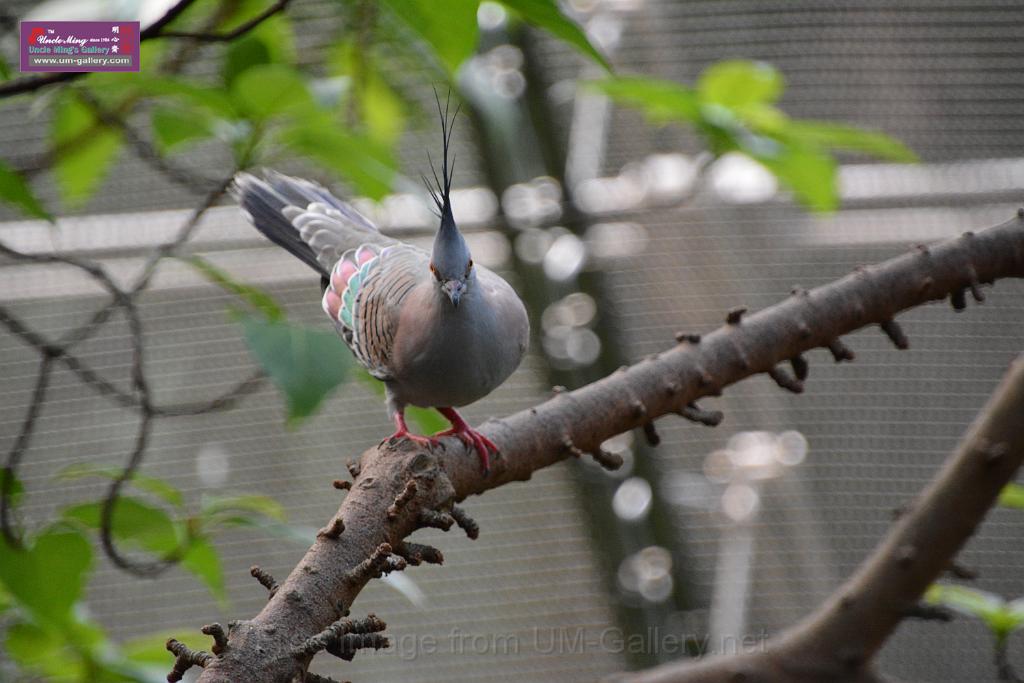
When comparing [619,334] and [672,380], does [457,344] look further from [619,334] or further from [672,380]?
[619,334]

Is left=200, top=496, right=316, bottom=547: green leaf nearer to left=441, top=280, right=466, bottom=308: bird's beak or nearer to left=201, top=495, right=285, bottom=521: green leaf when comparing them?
left=201, top=495, right=285, bottom=521: green leaf

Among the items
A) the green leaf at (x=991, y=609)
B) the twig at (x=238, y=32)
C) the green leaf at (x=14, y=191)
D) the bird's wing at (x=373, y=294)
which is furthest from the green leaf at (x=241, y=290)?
the green leaf at (x=991, y=609)

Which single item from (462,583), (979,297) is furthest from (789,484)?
(979,297)

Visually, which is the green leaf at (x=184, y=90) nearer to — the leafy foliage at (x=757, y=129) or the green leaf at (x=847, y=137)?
the leafy foliage at (x=757, y=129)

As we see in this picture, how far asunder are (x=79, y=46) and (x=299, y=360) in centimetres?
57

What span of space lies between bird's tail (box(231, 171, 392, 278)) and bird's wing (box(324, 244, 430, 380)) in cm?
3

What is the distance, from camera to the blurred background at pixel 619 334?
203cm

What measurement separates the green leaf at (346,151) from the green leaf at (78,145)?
324mm

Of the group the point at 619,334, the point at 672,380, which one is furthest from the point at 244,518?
the point at 619,334

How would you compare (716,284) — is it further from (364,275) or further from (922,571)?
(922,571)

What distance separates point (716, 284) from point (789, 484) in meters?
0.52

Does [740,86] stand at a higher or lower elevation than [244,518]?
higher

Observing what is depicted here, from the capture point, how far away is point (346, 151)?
4.18 ft

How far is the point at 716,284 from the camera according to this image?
221 centimetres
